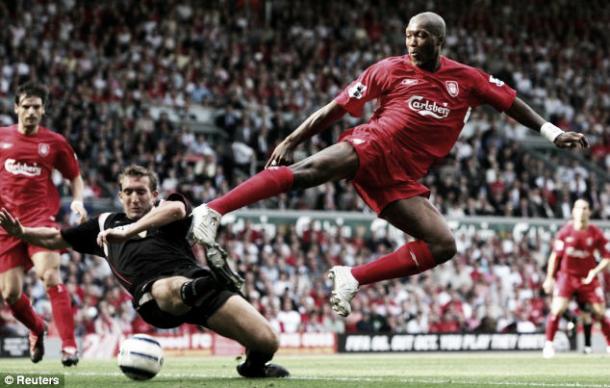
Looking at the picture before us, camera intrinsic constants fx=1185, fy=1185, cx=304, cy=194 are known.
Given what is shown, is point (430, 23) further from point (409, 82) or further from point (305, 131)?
point (305, 131)

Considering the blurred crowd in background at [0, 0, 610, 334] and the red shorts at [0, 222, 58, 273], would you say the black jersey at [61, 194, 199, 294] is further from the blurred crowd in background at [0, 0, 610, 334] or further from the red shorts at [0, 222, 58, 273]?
the blurred crowd in background at [0, 0, 610, 334]

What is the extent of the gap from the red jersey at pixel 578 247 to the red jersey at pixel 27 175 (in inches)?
354

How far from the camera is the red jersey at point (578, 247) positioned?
707 inches

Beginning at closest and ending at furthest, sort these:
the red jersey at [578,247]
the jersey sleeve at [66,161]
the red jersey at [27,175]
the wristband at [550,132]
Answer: the wristband at [550,132] → the red jersey at [27,175] → the jersey sleeve at [66,161] → the red jersey at [578,247]

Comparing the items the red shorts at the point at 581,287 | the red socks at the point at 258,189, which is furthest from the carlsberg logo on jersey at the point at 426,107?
the red shorts at the point at 581,287

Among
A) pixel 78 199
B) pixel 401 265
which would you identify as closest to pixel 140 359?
pixel 401 265

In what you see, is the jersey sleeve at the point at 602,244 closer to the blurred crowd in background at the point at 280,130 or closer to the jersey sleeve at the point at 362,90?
the blurred crowd in background at the point at 280,130

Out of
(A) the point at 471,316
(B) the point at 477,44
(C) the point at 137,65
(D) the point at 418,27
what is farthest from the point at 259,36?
(D) the point at 418,27

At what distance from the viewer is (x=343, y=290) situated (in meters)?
9.66

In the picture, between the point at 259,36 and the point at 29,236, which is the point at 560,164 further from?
the point at 29,236

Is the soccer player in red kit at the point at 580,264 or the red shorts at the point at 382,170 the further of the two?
the soccer player in red kit at the point at 580,264

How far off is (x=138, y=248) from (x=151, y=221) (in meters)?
0.85

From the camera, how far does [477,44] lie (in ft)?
116

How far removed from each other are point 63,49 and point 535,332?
467 inches
